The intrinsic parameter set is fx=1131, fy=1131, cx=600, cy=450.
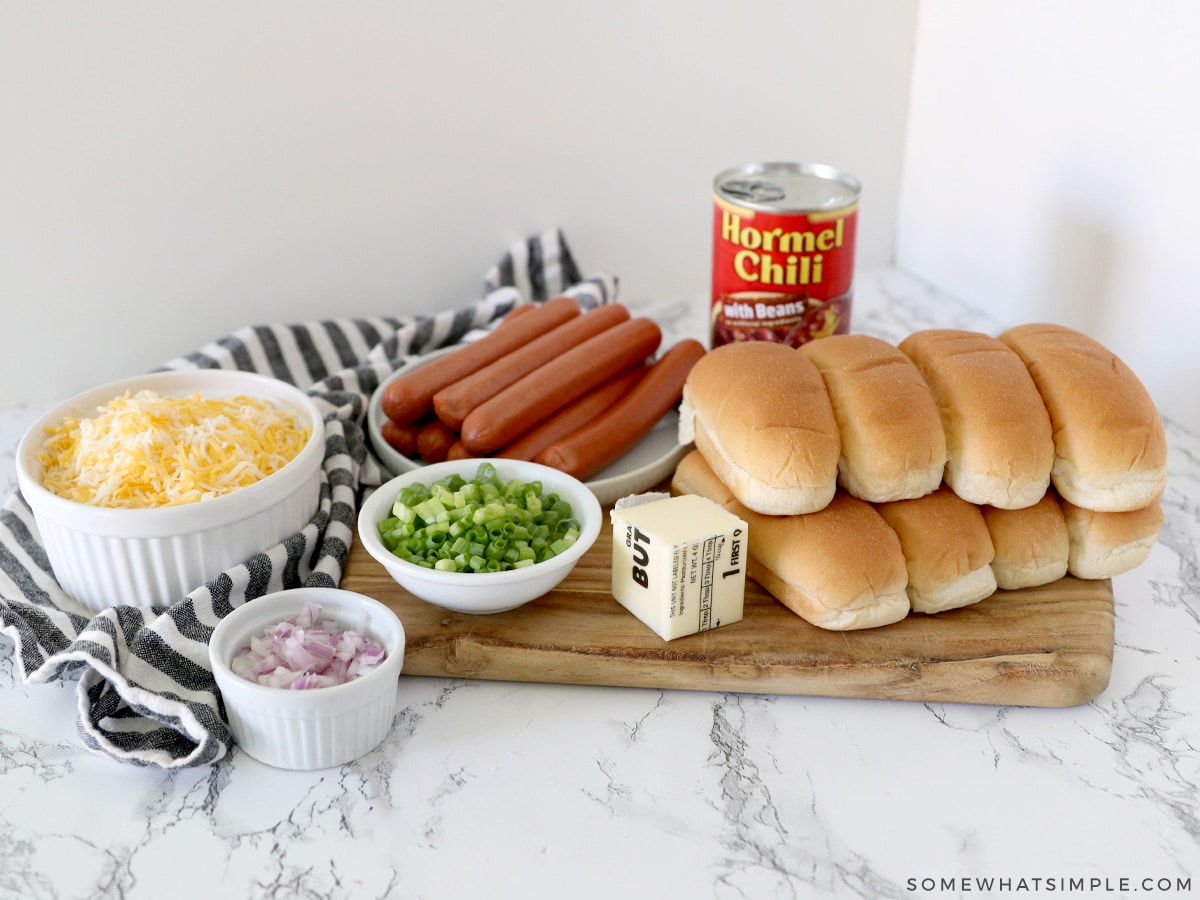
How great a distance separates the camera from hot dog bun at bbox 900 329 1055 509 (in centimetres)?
136

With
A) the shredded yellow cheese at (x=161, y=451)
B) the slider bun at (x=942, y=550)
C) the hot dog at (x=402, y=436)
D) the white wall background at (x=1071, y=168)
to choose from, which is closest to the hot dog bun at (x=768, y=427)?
the slider bun at (x=942, y=550)

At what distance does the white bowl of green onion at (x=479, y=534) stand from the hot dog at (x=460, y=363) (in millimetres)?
195

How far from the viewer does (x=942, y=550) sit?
1.36m

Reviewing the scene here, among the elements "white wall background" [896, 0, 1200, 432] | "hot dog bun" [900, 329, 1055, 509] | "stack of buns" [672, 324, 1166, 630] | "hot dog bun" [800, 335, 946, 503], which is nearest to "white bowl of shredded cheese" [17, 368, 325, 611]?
"stack of buns" [672, 324, 1166, 630]

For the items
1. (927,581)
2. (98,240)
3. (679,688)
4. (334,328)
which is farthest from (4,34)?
(927,581)

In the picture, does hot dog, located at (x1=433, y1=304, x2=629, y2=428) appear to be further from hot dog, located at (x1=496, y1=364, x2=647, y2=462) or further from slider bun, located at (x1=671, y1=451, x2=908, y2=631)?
slider bun, located at (x1=671, y1=451, x2=908, y2=631)

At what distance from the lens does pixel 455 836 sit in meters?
1.13

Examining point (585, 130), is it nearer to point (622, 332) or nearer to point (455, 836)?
point (622, 332)

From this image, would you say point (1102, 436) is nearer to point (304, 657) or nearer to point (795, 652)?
point (795, 652)

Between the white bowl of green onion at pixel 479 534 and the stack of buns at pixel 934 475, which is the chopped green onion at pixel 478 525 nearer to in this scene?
the white bowl of green onion at pixel 479 534

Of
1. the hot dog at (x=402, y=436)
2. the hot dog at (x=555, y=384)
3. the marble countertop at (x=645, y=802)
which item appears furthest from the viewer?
the hot dog at (x=402, y=436)

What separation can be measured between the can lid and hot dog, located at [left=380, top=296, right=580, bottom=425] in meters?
0.33

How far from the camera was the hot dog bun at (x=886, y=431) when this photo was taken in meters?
1.36

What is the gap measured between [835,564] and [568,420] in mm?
509
